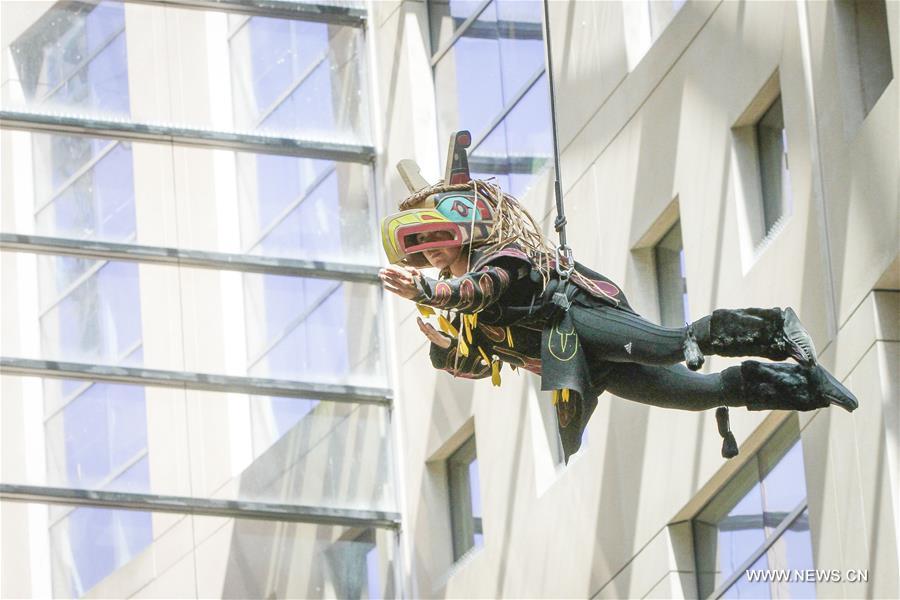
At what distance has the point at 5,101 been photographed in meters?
19.5

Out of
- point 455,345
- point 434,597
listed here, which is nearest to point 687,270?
point 434,597

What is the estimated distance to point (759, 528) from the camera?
1501 centimetres

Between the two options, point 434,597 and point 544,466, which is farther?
point 434,597

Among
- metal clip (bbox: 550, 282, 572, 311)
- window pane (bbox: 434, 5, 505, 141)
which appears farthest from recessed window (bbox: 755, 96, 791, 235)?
metal clip (bbox: 550, 282, 572, 311)

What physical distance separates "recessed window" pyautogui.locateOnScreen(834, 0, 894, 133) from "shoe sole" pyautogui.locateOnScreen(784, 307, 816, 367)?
16.3 feet

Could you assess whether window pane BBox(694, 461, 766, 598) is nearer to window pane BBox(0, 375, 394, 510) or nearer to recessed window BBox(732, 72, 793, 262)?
recessed window BBox(732, 72, 793, 262)

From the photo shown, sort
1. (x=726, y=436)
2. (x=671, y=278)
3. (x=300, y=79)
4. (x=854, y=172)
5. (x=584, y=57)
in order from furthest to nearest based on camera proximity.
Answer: (x=300, y=79) < (x=584, y=57) < (x=671, y=278) < (x=854, y=172) < (x=726, y=436)

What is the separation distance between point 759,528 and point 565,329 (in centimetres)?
614

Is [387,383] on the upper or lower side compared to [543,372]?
upper

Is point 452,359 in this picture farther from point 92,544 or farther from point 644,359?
point 92,544

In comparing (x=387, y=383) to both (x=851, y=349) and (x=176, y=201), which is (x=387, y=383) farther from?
(x=851, y=349)

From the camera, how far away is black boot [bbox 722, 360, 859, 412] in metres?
8.95

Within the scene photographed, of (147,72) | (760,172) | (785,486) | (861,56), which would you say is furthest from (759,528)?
(147,72)

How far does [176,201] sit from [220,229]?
1.89ft
